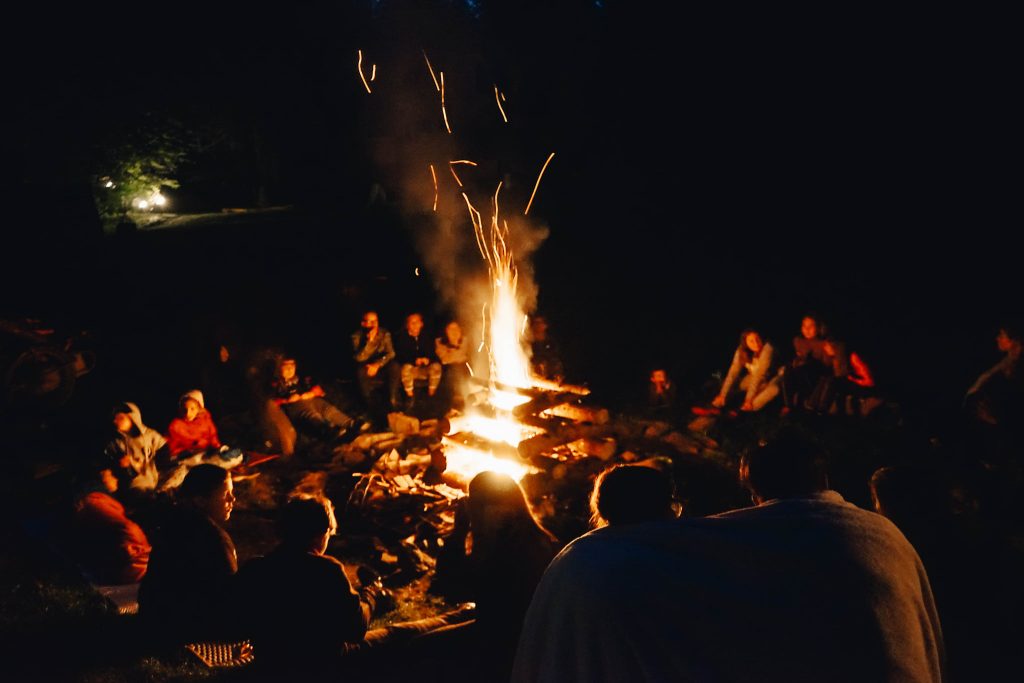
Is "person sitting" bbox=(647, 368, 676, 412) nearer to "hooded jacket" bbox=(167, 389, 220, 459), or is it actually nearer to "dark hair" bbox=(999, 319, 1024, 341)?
"dark hair" bbox=(999, 319, 1024, 341)

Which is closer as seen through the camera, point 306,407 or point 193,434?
point 193,434

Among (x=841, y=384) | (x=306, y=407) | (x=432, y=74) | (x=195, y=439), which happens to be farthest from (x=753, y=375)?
(x=432, y=74)

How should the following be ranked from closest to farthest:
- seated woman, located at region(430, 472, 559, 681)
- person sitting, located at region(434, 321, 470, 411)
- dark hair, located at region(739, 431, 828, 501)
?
1. dark hair, located at region(739, 431, 828, 501)
2. seated woman, located at region(430, 472, 559, 681)
3. person sitting, located at region(434, 321, 470, 411)

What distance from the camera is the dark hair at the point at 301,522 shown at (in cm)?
335

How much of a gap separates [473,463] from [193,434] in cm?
355

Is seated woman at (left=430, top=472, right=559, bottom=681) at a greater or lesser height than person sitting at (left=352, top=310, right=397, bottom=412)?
lesser

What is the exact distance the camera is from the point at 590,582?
1.89 m

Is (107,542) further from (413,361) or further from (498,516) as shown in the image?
(413,361)

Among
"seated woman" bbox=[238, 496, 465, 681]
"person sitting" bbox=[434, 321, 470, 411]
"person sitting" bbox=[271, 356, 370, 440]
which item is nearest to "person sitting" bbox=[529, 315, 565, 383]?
"person sitting" bbox=[434, 321, 470, 411]

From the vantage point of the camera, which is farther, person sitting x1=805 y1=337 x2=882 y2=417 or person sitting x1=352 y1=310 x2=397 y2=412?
person sitting x1=352 y1=310 x2=397 y2=412

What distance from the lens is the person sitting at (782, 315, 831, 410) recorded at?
9.20m

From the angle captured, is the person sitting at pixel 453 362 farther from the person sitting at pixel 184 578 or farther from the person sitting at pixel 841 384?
the person sitting at pixel 184 578

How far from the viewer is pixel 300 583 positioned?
10.8 feet

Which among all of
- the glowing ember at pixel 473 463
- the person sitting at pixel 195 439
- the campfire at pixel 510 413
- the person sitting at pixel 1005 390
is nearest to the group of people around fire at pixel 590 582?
the person sitting at pixel 195 439
